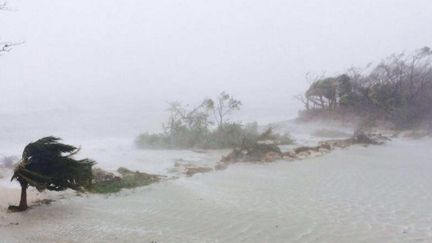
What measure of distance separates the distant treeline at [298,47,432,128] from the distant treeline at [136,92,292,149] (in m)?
11.0

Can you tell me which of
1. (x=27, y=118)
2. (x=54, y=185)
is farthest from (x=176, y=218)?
(x=27, y=118)

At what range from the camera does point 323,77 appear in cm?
4469

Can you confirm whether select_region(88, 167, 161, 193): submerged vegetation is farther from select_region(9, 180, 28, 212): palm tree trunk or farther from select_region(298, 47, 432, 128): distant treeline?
select_region(298, 47, 432, 128): distant treeline

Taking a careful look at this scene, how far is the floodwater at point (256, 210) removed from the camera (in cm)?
901

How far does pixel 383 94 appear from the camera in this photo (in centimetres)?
3881

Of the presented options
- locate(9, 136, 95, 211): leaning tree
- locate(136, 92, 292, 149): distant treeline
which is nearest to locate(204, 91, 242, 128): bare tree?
locate(136, 92, 292, 149): distant treeline

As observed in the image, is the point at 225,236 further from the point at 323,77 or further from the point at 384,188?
the point at 323,77

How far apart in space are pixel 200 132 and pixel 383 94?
703 inches

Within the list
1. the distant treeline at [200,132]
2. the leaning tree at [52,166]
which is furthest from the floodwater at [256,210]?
the distant treeline at [200,132]

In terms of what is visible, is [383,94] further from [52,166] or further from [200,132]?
[52,166]

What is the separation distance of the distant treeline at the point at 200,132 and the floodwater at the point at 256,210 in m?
11.5

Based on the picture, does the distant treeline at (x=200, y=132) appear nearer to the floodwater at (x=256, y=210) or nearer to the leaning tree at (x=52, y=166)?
the floodwater at (x=256, y=210)

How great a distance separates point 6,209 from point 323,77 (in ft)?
121

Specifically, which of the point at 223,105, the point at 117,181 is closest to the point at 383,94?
the point at 223,105
